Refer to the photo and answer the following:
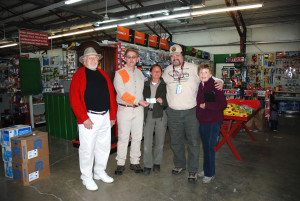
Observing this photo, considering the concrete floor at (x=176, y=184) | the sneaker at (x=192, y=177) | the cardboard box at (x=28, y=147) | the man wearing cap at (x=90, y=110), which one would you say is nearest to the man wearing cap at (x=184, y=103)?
the sneaker at (x=192, y=177)

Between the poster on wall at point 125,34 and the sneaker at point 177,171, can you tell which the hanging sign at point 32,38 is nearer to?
the poster on wall at point 125,34

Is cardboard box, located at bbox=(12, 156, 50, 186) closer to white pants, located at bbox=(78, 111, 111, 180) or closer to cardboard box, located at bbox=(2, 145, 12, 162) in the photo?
cardboard box, located at bbox=(2, 145, 12, 162)

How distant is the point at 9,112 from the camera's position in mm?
6559

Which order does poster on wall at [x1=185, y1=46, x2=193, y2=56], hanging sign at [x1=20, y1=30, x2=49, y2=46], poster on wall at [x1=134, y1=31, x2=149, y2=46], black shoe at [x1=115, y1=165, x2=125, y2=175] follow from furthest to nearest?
hanging sign at [x1=20, y1=30, x2=49, y2=46], poster on wall at [x1=185, y1=46, x2=193, y2=56], poster on wall at [x1=134, y1=31, x2=149, y2=46], black shoe at [x1=115, y1=165, x2=125, y2=175]

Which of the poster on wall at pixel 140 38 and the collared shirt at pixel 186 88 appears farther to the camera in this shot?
the poster on wall at pixel 140 38

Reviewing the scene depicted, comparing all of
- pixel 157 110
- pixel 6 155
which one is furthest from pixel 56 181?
pixel 157 110

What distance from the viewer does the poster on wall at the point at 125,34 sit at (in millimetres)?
5070

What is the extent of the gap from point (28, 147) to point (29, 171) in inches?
13.3

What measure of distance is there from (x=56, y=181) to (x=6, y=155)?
82 cm

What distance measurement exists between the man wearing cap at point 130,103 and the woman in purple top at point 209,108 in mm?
759

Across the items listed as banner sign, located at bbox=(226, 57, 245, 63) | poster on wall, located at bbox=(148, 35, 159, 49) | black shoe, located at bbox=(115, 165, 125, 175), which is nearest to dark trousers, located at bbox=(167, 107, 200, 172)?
black shoe, located at bbox=(115, 165, 125, 175)

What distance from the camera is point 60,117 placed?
16.0 ft

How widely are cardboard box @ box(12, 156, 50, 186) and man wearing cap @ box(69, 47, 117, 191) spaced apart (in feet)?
2.35

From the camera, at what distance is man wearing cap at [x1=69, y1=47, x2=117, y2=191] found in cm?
256
